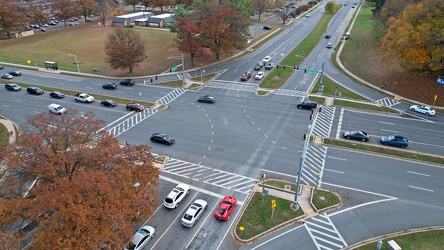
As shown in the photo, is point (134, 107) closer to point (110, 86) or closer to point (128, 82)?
point (110, 86)

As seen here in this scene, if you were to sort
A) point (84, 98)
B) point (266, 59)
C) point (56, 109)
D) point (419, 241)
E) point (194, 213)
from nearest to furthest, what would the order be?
1. point (419, 241)
2. point (194, 213)
3. point (56, 109)
4. point (84, 98)
5. point (266, 59)

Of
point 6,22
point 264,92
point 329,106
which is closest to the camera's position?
point 329,106

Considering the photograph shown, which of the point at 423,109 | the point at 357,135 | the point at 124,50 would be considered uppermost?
the point at 124,50

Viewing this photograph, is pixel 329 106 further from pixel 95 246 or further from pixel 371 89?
pixel 95 246

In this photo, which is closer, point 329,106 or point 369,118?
point 369,118

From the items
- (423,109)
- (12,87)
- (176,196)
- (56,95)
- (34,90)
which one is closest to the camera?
(176,196)

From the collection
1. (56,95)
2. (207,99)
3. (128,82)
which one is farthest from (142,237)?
(128,82)

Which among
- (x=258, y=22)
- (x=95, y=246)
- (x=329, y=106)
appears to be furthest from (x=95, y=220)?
(x=258, y=22)
